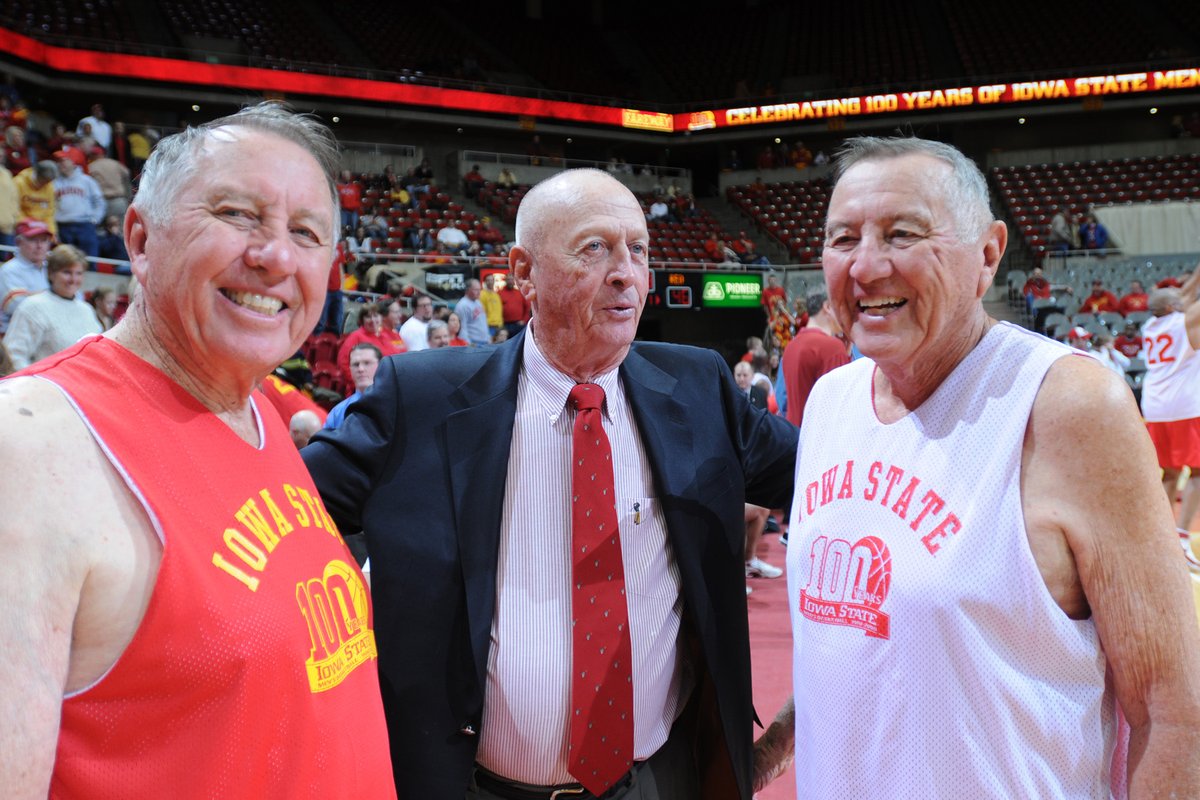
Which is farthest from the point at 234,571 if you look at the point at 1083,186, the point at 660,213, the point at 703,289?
the point at 1083,186

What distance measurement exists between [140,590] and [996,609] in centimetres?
109

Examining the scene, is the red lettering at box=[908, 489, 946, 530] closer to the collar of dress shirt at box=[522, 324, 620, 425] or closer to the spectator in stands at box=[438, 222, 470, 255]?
the collar of dress shirt at box=[522, 324, 620, 425]

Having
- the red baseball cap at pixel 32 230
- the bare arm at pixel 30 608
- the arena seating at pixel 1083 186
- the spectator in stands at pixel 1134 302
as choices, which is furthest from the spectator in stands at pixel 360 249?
the arena seating at pixel 1083 186

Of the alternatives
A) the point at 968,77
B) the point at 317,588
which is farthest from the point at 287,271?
the point at 968,77

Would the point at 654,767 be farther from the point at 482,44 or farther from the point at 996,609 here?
the point at 482,44

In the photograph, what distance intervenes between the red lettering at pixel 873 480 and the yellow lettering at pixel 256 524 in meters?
0.88

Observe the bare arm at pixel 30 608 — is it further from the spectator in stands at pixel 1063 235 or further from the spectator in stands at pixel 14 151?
the spectator in stands at pixel 1063 235

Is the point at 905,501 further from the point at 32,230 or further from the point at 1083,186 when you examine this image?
the point at 1083,186

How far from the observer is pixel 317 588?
119 cm

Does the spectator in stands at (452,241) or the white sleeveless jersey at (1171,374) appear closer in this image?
the white sleeveless jersey at (1171,374)

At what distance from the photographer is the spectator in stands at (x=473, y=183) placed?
789 inches

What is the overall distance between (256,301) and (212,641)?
450 mm

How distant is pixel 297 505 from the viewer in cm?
125

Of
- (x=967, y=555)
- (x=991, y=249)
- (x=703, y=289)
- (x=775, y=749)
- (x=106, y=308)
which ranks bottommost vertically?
(x=775, y=749)
